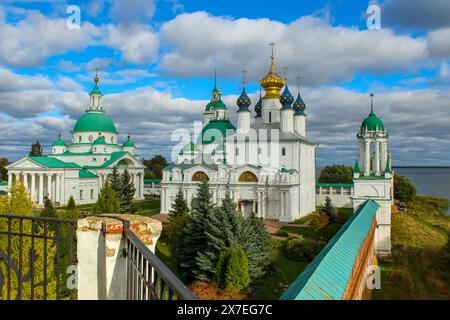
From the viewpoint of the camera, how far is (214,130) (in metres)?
38.3

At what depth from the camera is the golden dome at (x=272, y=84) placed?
36156 millimetres

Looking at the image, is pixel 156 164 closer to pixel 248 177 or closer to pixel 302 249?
pixel 248 177

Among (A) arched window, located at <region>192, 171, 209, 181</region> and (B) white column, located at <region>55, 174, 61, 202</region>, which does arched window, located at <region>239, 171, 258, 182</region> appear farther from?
(B) white column, located at <region>55, 174, 61, 202</region>

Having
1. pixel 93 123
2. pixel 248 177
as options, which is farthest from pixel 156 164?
pixel 248 177

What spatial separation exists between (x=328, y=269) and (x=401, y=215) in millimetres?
19570

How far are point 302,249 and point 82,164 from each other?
3356 cm

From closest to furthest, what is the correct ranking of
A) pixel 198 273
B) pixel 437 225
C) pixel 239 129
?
pixel 198 273, pixel 437 225, pixel 239 129

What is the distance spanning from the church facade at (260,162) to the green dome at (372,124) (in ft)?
25.2

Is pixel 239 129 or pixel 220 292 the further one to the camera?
pixel 239 129

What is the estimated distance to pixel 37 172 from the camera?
1492 inches

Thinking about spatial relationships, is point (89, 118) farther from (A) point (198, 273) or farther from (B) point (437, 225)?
(B) point (437, 225)
